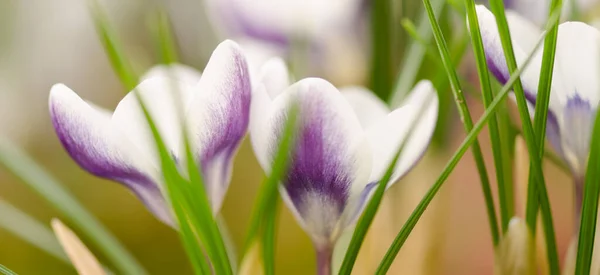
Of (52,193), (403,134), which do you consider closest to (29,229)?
(52,193)

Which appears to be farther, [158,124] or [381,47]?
[381,47]

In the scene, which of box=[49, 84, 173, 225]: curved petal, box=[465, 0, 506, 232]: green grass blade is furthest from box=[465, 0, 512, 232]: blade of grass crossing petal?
box=[49, 84, 173, 225]: curved petal

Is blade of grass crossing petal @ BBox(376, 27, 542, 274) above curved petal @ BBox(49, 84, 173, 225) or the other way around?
the other way around

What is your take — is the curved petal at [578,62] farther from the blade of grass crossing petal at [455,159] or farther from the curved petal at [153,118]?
the curved petal at [153,118]

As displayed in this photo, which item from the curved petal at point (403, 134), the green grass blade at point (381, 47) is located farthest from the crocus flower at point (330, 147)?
the green grass blade at point (381, 47)

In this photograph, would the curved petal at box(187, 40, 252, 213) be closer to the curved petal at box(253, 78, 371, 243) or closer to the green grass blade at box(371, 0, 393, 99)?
the curved petal at box(253, 78, 371, 243)

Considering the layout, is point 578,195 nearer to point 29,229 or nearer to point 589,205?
point 589,205

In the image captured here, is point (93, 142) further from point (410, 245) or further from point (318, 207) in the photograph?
point (410, 245)
